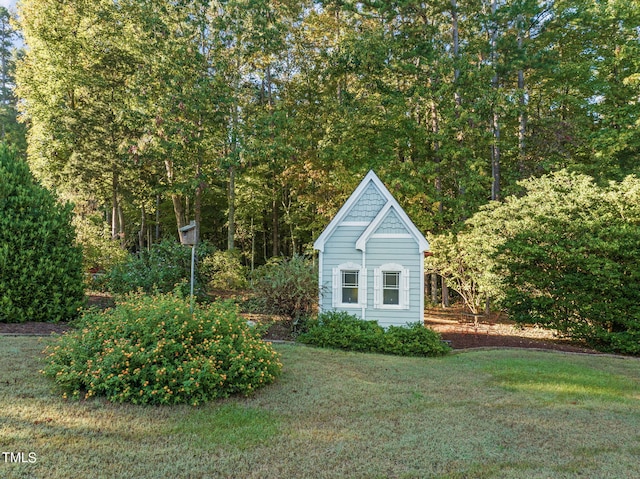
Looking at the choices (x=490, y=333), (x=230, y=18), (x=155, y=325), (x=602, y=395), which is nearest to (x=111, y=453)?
(x=155, y=325)

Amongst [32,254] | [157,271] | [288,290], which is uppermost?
[32,254]

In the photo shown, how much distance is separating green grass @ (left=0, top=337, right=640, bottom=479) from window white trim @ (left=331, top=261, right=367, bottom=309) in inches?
174

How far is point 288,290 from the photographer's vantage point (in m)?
10.7

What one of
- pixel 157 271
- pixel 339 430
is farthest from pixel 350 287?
pixel 339 430

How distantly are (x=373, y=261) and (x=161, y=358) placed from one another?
708 centimetres

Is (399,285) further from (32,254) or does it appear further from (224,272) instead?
(32,254)

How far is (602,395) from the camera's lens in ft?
20.7

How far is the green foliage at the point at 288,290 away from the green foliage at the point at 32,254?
15.1 feet

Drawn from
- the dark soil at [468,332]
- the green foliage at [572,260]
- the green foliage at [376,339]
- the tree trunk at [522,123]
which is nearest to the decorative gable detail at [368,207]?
the green foliage at [376,339]

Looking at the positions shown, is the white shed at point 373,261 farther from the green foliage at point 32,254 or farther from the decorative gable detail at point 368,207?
the green foliage at point 32,254

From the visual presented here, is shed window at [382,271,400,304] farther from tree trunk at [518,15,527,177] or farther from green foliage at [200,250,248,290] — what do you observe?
tree trunk at [518,15,527,177]

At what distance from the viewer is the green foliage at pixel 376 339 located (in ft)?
31.3

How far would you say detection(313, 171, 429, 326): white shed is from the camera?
11117 millimetres

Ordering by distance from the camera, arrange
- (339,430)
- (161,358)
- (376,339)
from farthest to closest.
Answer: (376,339) < (161,358) < (339,430)
